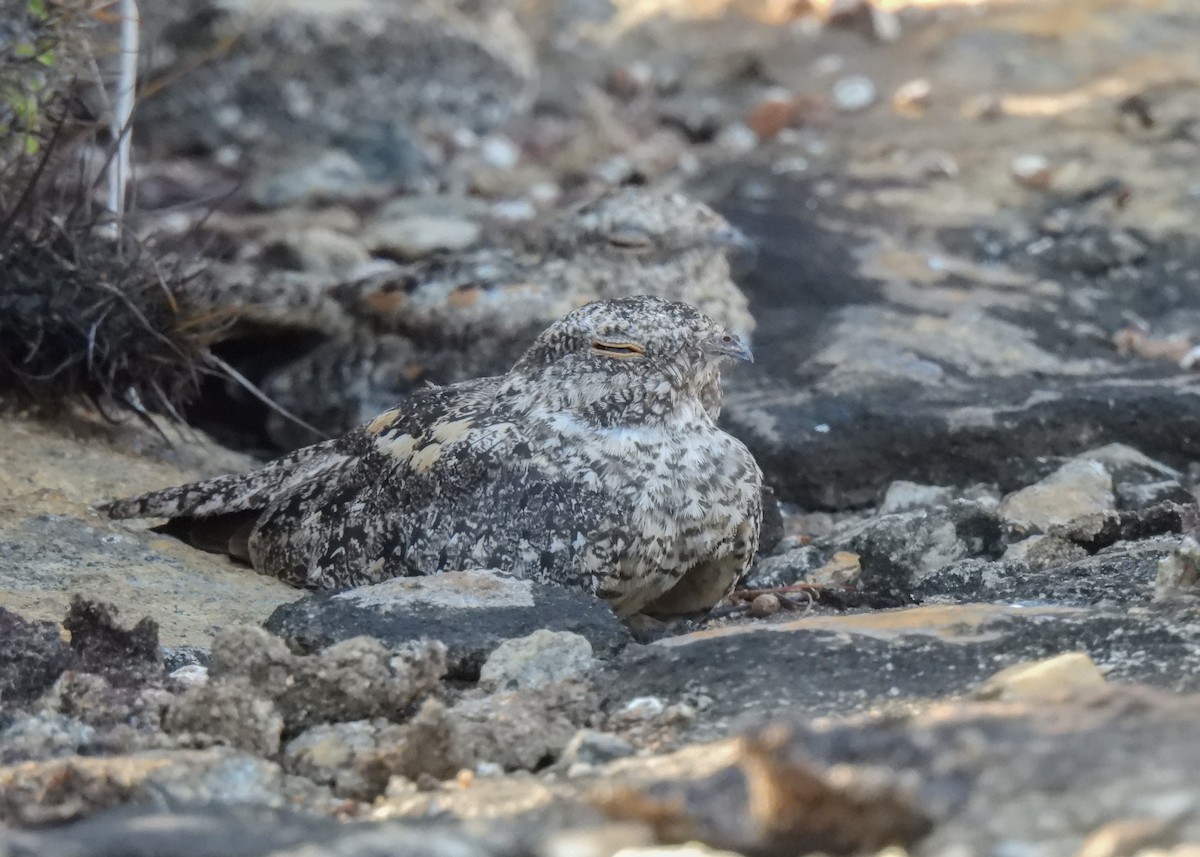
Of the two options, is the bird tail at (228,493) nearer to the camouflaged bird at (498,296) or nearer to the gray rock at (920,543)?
the gray rock at (920,543)

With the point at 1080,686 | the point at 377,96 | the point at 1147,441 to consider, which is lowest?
the point at 1147,441

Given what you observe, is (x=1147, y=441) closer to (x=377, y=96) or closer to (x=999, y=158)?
(x=999, y=158)

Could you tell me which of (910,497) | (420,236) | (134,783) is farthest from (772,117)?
(134,783)

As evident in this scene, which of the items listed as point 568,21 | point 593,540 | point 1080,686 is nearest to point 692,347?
point 593,540

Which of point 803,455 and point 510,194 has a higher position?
point 510,194

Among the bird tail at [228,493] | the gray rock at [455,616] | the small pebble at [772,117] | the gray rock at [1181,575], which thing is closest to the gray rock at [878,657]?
the gray rock at [1181,575]

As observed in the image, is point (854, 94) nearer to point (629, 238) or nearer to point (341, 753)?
point (629, 238)
